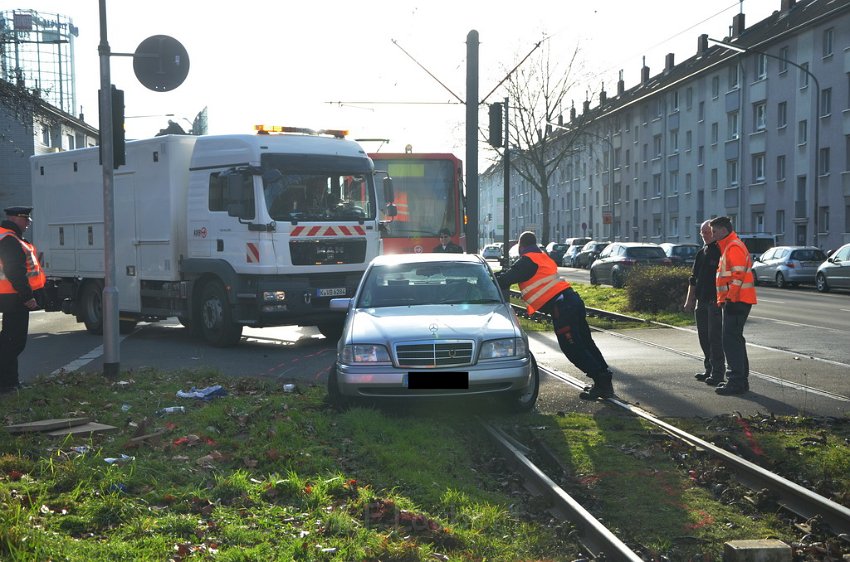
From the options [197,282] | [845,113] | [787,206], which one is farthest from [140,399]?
[787,206]

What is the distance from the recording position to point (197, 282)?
15.6 m

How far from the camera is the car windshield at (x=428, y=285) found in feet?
32.5

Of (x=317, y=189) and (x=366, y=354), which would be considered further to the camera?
(x=317, y=189)

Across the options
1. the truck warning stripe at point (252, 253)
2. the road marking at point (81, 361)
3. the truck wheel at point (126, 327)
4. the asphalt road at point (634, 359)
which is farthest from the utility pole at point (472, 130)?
the road marking at point (81, 361)

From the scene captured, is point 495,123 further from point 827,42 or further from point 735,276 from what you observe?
point 827,42

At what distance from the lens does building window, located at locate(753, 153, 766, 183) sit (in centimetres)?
5338

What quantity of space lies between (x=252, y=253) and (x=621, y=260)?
67.2 feet

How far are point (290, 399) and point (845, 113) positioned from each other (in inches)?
1602

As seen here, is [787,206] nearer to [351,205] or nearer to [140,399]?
[351,205]

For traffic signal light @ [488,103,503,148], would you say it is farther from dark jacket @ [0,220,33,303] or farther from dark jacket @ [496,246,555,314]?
dark jacket @ [0,220,33,303]

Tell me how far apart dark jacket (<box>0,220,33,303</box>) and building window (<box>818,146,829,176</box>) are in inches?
1668

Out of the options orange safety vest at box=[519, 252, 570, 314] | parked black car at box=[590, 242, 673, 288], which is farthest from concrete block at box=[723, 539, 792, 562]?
parked black car at box=[590, 242, 673, 288]

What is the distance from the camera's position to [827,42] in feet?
153

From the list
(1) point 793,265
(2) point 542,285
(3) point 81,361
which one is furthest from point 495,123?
(1) point 793,265
